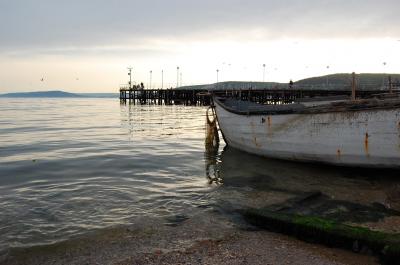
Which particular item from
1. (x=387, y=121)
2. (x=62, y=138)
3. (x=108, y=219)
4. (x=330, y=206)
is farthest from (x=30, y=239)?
(x=62, y=138)

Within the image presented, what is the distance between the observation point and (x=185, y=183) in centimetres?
1129

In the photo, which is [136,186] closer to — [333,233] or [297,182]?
[297,182]

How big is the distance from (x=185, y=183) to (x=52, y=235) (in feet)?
15.6

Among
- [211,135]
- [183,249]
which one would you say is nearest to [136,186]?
[183,249]

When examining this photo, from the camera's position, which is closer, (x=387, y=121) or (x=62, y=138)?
(x=387, y=121)

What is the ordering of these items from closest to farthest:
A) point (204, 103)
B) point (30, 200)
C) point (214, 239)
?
1. point (214, 239)
2. point (30, 200)
3. point (204, 103)

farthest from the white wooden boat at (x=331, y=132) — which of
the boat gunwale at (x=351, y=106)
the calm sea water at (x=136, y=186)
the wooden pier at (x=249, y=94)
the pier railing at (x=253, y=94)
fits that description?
the wooden pier at (x=249, y=94)

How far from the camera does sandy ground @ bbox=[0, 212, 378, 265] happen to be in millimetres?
5805

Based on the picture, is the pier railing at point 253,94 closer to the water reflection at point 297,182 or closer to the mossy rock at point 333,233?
the water reflection at point 297,182

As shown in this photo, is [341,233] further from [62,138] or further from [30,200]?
[62,138]

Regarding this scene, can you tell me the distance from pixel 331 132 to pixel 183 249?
6533mm

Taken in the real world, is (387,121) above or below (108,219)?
above

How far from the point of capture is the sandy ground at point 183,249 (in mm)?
5805

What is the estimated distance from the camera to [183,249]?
6.29 meters
